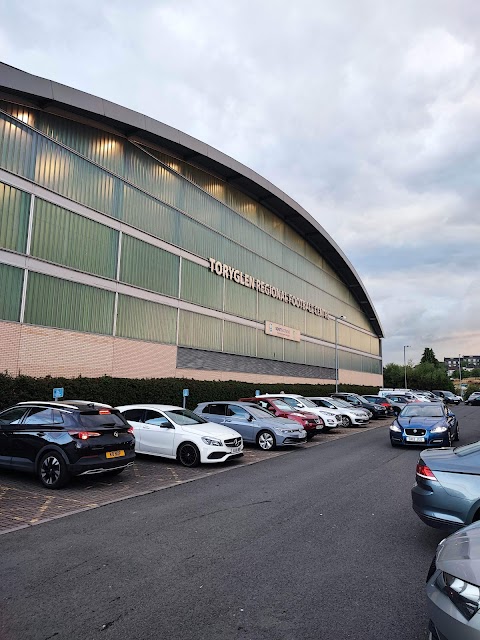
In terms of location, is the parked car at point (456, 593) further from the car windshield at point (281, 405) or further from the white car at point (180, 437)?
the car windshield at point (281, 405)

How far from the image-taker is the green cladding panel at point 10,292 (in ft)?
57.5

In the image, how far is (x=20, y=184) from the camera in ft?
61.0

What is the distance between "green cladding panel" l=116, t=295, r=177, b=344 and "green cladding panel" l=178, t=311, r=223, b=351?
718 mm

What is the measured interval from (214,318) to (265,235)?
11.2m

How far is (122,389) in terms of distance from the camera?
20.2 meters

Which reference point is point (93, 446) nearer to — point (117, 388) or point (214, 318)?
point (117, 388)

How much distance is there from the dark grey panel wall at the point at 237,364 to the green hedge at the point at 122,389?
1.45 m

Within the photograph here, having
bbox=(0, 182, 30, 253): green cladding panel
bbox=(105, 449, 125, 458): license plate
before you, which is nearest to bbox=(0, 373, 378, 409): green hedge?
bbox=(0, 182, 30, 253): green cladding panel

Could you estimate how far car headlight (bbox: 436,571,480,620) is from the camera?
2520 mm

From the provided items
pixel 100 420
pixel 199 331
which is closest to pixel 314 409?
pixel 199 331

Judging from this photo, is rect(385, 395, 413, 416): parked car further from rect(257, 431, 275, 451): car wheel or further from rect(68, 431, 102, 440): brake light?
rect(68, 431, 102, 440): brake light

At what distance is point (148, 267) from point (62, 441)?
17.0m

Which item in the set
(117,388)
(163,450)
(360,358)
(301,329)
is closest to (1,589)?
(163,450)

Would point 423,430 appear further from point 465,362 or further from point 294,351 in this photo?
point 465,362
